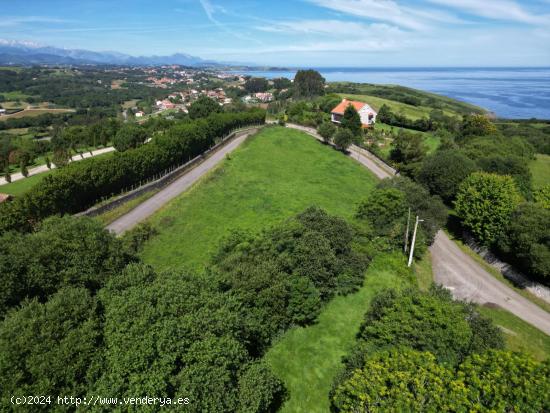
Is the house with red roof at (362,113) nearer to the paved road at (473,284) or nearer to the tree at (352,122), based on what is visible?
the tree at (352,122)

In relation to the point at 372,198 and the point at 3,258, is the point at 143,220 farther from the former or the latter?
the point at 372,198

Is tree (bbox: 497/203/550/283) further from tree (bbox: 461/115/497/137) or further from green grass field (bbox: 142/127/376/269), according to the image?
tree (bbox: 461/115/497/137)

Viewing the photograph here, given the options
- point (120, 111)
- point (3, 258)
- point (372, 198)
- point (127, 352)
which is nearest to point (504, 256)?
point (372, 198)

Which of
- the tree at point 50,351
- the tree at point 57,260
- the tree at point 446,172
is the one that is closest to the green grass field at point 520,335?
the tree at point 446,172

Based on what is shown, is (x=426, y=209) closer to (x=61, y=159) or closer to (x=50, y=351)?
(x=50, y=351)

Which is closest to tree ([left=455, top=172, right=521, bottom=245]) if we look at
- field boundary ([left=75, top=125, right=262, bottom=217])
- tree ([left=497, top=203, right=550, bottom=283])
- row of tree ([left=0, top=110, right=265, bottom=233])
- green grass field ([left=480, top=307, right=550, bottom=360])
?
tree ([left=497, top=203, right=550, bottom=283])

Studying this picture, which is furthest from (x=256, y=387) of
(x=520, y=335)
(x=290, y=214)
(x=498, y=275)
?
(x=498, y=275)
